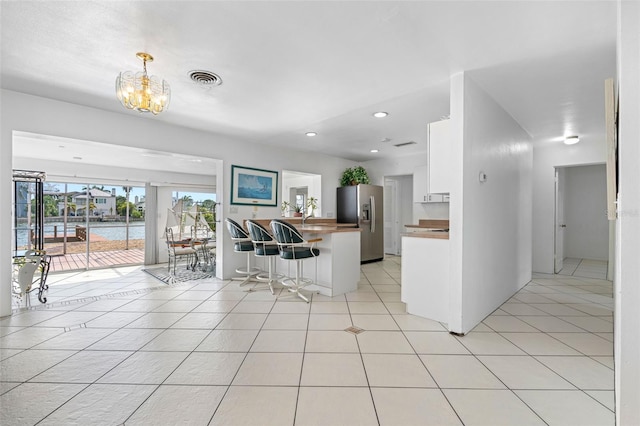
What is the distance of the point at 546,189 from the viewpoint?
5109 mm

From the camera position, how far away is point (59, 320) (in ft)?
9.35

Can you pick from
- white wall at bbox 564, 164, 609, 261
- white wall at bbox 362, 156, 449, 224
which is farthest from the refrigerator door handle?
white wall at bbox 564, 164, 609, 261

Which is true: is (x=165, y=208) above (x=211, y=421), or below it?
above

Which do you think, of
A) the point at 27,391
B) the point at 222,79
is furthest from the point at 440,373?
the point at 222,79

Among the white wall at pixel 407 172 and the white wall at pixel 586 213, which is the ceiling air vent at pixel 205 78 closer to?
the white wall at pixel 407 172

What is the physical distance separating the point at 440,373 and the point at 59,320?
3731mm

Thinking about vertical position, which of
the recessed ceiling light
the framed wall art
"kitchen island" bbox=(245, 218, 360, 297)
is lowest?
"kitchen island" bbox=(245, 218, 360, 297)

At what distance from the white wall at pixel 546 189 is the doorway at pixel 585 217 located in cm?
139

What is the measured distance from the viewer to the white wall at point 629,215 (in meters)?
1.11

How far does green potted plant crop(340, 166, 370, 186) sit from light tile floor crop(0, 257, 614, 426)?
11.4ft

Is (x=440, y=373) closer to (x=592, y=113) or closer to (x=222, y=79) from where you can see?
(x=222, y=79)

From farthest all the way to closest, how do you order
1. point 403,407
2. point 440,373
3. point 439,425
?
point 440,373, point 403,407, point 439,425

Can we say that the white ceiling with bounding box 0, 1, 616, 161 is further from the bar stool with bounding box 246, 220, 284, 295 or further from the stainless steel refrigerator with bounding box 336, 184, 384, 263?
the stainless steel refrigerator with bounding box 336, 184, 384, 263

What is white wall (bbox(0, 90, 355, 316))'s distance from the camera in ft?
9.42
